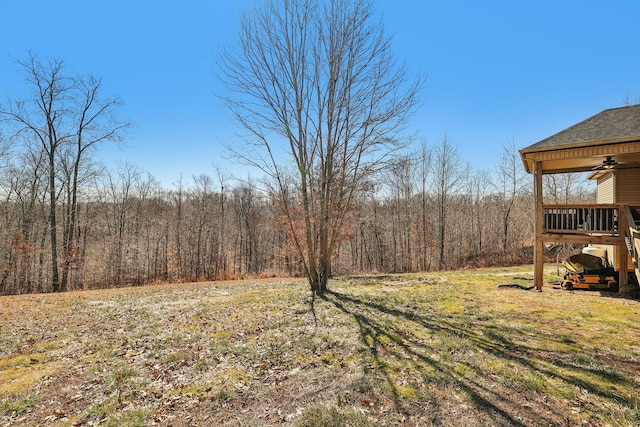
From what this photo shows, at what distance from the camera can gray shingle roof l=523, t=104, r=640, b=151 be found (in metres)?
6.71

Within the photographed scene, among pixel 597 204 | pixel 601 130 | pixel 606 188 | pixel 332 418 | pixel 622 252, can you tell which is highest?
pixel 601 130

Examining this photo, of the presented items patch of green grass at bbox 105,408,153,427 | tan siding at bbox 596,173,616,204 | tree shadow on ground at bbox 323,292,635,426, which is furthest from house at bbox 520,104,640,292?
patch of green grass at bbox 105,408,153,427

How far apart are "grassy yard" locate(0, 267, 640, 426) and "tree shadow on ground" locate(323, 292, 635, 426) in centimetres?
2

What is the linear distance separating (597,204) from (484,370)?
6.38 meters

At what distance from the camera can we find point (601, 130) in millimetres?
7289

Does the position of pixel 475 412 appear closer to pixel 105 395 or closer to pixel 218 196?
pixel 105 395

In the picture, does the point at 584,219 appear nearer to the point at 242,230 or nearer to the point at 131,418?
the point at 131,418

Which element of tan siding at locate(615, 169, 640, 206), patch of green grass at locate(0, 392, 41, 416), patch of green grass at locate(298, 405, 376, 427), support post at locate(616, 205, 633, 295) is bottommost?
patch of green grass at locate(0, 392, 41, 416)

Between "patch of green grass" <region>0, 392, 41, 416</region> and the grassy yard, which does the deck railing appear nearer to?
the grassy yard

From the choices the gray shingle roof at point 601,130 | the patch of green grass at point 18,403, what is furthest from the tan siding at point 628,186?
the patch of green grass at point 18,403

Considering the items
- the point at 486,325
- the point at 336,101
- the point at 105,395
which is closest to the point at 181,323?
the point at 105,395

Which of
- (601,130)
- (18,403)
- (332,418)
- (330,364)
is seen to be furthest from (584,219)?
(18,403)

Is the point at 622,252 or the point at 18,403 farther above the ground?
the point at 622,252

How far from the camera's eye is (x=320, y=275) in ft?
27.8
